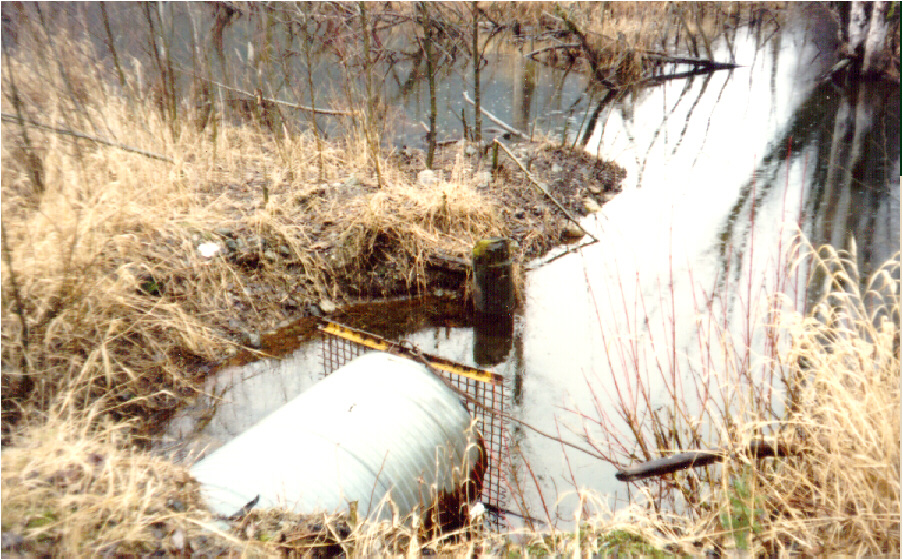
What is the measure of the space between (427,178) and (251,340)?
11.0ft

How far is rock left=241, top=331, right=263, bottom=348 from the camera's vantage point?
514cm

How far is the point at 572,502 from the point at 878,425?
1.68 metres

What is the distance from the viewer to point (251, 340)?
16.9 ft

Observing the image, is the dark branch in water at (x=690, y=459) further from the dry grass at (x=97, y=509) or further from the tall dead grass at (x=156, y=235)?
the tall dead grass at (x=156, y=235)

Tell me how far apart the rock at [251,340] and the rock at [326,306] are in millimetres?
678

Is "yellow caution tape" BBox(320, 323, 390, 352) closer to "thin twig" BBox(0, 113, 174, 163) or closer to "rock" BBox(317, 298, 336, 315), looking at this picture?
"rock" BBox(317, 298, 336, 315)

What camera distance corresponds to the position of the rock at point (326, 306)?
569cm

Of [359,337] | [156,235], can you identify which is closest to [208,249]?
[156,235]

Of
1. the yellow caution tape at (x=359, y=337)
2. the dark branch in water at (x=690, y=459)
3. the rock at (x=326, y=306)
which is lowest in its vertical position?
the dark branch in water at (x=690, y=459)

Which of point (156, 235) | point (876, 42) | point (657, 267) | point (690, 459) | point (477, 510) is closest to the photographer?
point (690, 459)

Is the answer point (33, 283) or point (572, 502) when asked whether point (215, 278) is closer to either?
point (33, 283)

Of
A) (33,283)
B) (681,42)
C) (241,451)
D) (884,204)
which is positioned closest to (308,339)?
(33,283)

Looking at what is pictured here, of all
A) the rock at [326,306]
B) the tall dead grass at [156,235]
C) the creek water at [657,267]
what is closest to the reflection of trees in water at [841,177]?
the creek water at [657,267]

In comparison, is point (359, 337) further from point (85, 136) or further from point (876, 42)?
point (876, 42)
